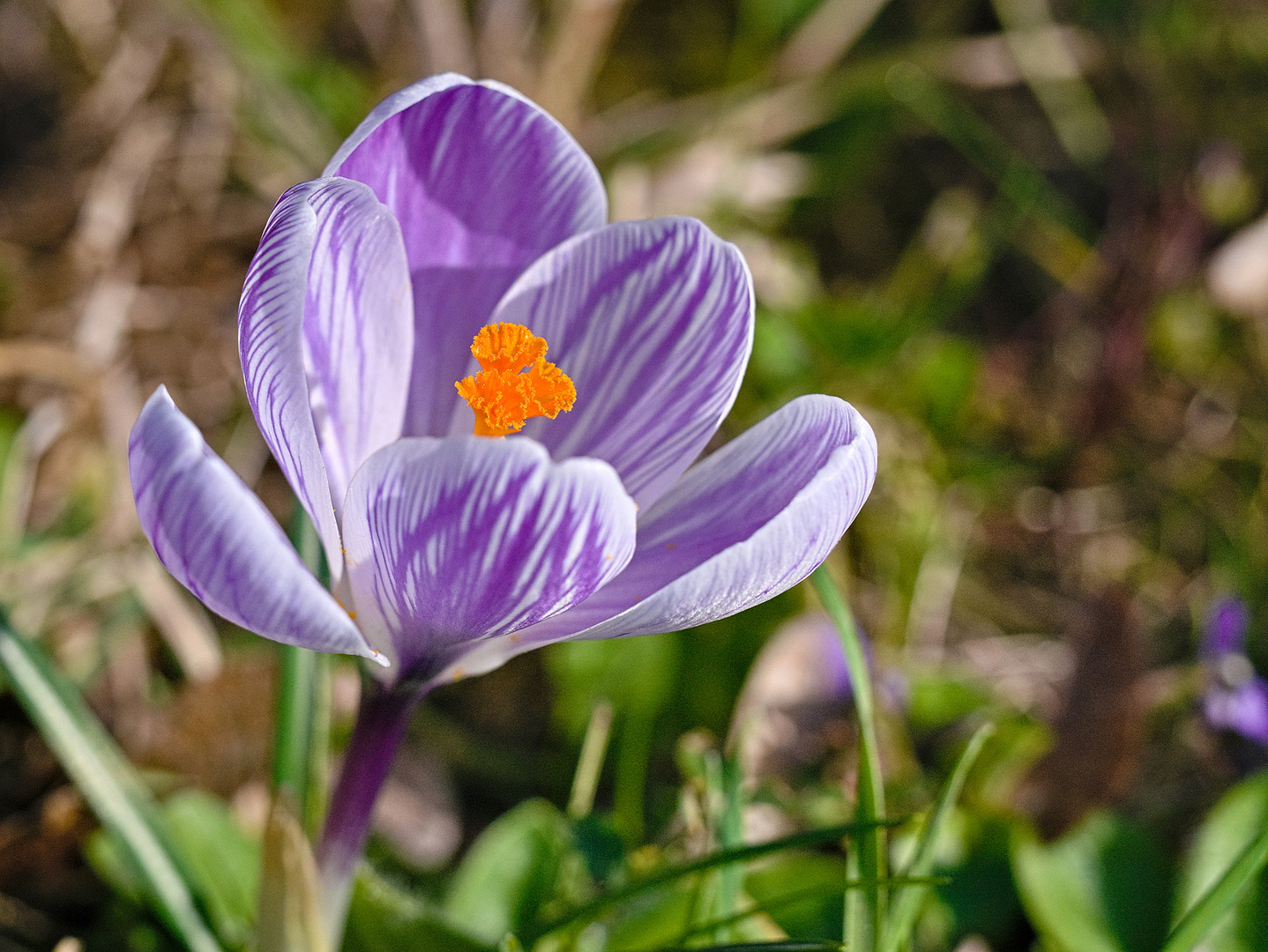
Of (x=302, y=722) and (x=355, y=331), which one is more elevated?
(x=355, y=331)

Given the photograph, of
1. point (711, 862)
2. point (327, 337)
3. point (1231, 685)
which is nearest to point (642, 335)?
point (327, 337)

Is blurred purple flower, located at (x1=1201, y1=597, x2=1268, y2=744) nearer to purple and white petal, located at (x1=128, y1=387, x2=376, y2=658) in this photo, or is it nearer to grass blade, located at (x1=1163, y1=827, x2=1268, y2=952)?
grass blade, located at (x1=1163, y1=827, x2=1268, y2=952)

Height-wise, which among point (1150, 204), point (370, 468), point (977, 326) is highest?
point (370, 468)

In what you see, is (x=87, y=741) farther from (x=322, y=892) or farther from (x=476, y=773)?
(x=476, y=773)

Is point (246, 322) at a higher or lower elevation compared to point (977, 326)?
higher

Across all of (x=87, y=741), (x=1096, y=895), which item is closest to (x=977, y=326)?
(x=1096, y=895)

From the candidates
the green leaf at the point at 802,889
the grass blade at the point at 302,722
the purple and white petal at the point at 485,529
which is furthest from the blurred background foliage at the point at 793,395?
the purple and white petal at the point at 485,529

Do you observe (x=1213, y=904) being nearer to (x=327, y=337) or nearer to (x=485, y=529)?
(x=485, y=529)
